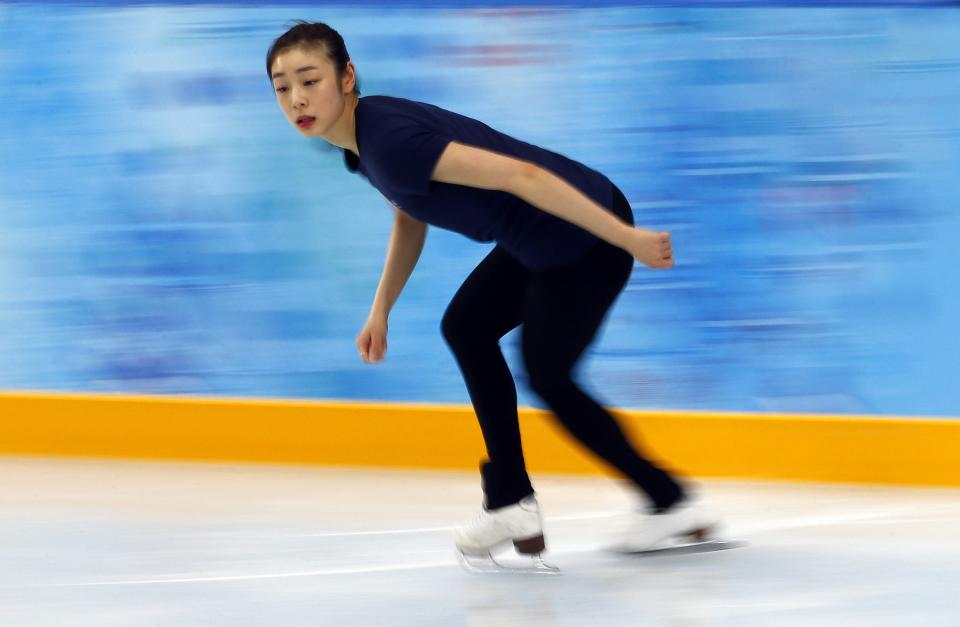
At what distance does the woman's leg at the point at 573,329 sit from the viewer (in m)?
2.04

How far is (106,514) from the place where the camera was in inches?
102

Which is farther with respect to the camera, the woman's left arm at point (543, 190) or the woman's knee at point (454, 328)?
the woman's knee at point (454, 328)

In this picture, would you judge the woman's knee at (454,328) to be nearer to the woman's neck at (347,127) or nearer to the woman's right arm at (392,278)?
the woman's right arm at (392,278)

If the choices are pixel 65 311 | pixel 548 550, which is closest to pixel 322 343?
pixel 65 311

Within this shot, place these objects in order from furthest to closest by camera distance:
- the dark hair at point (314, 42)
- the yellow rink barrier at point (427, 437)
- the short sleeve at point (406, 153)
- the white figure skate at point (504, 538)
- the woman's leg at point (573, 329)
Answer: the yellow rink barrier at point (427, 437) < the white figure skate at point (504, 538) < the woman's leg at point (573, 329) < the dark hair at point (314, 42) < the short sleeve at point (406, 153)

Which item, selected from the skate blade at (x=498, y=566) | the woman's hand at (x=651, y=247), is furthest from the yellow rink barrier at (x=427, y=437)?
the woman's hand at (x=651, y=247)

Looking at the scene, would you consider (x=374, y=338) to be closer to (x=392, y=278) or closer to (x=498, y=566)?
(x=392, y=278)


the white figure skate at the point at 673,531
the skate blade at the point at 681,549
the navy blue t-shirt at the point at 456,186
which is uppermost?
the navy blue t-shirt at the point at 456,186

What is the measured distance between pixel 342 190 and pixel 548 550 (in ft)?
3.66

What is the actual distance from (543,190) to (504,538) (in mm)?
670

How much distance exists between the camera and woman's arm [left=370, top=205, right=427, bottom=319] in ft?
7.21

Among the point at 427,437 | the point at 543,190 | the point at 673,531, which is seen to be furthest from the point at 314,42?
the point at 427,437

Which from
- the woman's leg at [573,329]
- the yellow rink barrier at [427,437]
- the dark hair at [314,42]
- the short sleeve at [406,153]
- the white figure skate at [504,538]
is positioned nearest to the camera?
the short sleeve at [406,153]

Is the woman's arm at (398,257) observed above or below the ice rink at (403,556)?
above
